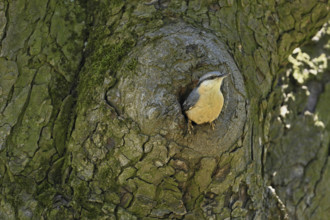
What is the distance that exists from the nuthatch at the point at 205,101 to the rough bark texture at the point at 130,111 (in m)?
0.06

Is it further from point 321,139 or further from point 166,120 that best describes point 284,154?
point 166,120

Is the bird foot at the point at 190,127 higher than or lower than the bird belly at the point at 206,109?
lower

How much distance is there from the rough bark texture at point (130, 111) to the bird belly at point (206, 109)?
58 millimetres

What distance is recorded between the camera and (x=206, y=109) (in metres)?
2.14

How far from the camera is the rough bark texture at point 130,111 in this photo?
2166 millimetres

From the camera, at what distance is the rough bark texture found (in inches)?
85.3

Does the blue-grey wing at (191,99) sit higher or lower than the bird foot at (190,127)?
higher

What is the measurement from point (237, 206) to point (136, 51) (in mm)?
1066

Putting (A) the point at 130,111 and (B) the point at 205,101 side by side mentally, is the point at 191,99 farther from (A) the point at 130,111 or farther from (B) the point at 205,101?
(A) the point at 130,111

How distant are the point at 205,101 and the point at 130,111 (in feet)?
1.31

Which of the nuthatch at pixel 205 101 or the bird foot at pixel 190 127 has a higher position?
the nuthatch at pixel 205 101

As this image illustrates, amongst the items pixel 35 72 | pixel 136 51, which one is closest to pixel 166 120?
pixel 136 51

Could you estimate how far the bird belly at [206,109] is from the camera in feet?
7.00

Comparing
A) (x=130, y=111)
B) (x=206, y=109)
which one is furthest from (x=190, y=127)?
(x=130, y=111)
